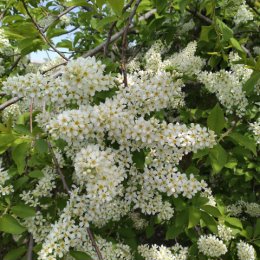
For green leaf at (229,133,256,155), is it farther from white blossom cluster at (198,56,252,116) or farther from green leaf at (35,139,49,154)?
green leaf at (35,139,49,154)

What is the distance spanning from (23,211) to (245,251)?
1.55 meters

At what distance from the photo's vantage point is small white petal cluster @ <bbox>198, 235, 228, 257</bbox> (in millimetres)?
2643

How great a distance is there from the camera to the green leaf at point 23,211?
85.7 inches

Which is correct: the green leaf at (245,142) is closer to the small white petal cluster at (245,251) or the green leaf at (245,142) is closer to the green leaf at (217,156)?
the green leaf at (217,156)

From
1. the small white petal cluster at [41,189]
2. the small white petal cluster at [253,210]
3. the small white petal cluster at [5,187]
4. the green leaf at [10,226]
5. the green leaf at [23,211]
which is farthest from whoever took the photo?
the small white petal cluster at [253,210]

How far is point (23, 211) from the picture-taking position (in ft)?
7.21

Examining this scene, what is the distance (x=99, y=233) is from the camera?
2.69 m

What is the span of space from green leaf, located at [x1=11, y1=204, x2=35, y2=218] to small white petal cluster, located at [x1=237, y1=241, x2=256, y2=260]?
150 centimetres

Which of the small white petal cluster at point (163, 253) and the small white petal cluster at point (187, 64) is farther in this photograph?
the small white petal cluster at point (187, 64)

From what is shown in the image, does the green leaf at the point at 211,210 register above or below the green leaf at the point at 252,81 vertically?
below

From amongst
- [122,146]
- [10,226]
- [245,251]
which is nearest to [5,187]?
[10,226]

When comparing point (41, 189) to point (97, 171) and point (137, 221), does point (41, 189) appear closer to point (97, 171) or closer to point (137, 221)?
point (97, 171)

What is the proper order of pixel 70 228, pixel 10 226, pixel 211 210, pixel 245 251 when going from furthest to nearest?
pixel 245 251
pixel 211 210
pixel 10 226
pixel 70 228

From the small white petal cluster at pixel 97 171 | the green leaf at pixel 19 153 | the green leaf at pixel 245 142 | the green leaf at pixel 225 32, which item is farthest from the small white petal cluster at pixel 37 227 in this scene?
the green leaf at pixel 225 32
